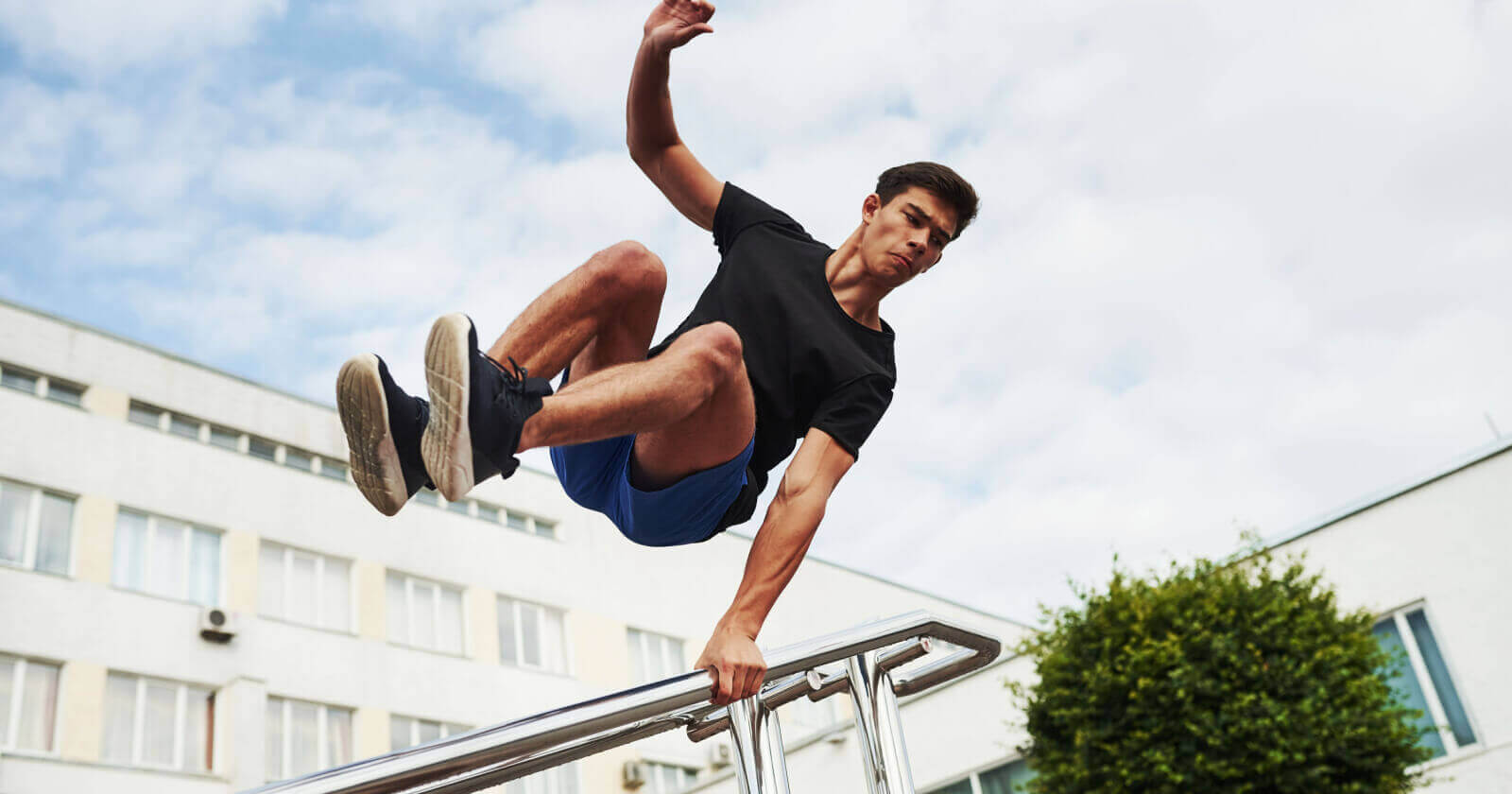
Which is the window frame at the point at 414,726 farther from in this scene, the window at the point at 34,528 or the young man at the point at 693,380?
the young man at the point at 693,380

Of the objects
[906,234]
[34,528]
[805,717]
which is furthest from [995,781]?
[805,717]

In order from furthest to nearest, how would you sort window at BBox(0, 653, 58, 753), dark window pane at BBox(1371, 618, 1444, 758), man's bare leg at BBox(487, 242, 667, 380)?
window at BBox(0, 653, 58, 753) → dark window pane at BBox(1371, 618, 1444, 758) → man's bare leg at BBox(487, 242, 667, 380)

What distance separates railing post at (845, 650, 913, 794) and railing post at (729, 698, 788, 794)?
176 millimetres

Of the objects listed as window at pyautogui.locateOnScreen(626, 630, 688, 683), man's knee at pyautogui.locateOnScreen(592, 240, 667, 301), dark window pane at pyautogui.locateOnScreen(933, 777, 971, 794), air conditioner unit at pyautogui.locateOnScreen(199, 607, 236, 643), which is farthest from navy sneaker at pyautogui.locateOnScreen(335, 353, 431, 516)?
window at pyautogui.locateOnScreen(626, 630, 688, 683)

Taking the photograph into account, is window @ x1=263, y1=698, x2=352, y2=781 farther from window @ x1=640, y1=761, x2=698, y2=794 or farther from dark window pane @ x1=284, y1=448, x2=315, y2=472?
window @ x1=640, y1=761, x2=698, y2=794

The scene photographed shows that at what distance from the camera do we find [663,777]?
23.1 meters

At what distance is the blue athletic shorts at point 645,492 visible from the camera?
318 cm

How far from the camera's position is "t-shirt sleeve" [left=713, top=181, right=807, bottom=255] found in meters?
3.39

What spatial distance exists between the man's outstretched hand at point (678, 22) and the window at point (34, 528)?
16.2m

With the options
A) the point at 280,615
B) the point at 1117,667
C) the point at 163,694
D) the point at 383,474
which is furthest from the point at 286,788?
the point at 280,615

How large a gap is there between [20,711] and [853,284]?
1566cm

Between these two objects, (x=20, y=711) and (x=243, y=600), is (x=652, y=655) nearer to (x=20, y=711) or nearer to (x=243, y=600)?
(x=243, y=600)

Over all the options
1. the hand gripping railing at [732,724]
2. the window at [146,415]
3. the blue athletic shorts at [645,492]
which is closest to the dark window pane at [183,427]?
the window at [146,415]

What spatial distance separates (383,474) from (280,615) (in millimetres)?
17741
